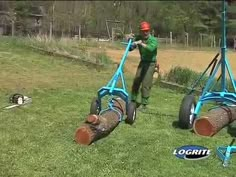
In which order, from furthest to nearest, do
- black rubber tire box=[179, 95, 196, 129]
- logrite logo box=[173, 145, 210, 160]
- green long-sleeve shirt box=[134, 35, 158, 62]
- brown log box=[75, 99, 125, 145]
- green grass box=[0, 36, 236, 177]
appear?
green long-sleeve shirt box=[134, 35, 158, 62] → black rubber tire box=[179, 95, 196, 129] → brown log box=[75, 99, 125, 145] → logrite logo box=[173, 145, 210, 160] → green grass box=[0, 36, 236, 177]

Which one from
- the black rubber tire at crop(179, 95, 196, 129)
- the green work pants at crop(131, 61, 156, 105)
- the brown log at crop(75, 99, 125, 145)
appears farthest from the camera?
the green work pants at crop(131, 61, 156, 105)

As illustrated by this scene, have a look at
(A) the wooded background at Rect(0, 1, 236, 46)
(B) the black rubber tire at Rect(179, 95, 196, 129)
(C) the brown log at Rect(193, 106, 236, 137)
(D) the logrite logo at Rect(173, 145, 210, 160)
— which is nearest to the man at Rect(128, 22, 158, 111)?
(B) the black rubber tire at Rect(179, 95, 196, 129)

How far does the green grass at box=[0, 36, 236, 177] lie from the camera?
21.0 feet

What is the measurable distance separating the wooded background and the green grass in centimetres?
1831

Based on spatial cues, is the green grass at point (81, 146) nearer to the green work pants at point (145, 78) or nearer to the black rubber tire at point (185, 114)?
the black rubber tire at point (185, 114)

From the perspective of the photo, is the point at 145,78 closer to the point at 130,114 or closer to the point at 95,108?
the point at 130,114

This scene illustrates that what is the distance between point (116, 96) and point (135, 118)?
56cm

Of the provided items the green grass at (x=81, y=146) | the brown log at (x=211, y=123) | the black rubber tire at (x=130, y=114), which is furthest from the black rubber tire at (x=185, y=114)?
the black rubber tire at (x=130, y=114)

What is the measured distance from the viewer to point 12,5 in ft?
190

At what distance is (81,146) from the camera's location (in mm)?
7277

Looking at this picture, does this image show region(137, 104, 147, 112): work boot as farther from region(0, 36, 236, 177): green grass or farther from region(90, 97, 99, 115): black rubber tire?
region(90, 97, 99, 115): black rubber tire

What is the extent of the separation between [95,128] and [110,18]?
4191 cm

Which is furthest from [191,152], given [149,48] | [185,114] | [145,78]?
[145,78]

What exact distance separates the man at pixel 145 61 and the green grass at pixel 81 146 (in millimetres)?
539
